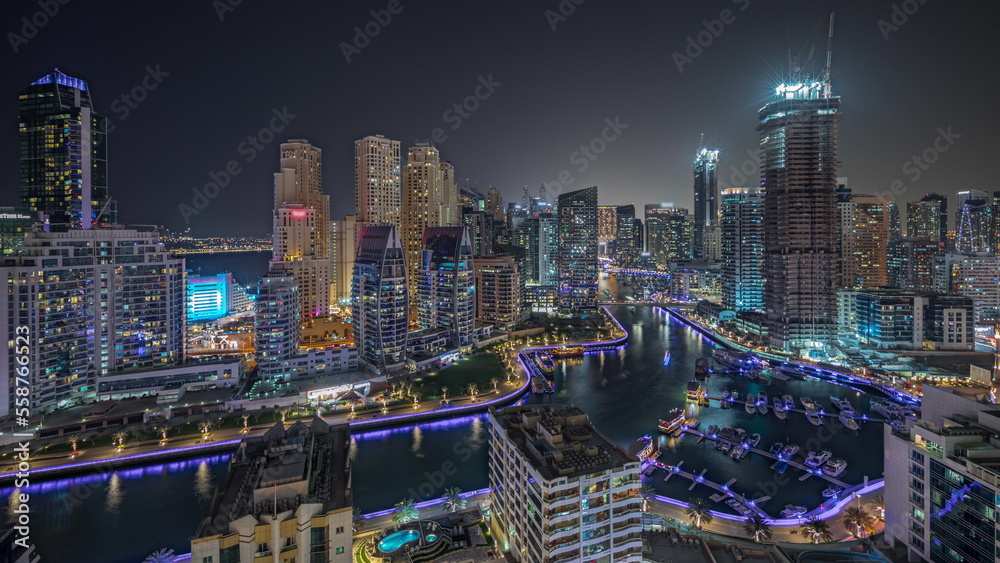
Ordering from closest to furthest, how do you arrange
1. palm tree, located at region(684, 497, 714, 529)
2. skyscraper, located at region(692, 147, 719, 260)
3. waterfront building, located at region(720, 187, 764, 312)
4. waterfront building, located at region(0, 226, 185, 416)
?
1. palm tree, located at region(684, 497, 714, 529)
2. waterfront building, located at region(0, 226, 185, 416)
3. waterfront building, located at region(720, 187, 764, 312)
4. skyscraper, located at region(692, 147, 719, 260)

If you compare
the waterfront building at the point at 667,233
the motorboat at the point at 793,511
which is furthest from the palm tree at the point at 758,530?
the waterfront building at the point at 667,233

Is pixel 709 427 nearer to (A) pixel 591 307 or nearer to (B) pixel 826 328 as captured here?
(B) pixel 826 328

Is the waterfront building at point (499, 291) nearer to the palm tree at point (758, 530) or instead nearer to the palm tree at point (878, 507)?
the palm tree at point (878, 507)

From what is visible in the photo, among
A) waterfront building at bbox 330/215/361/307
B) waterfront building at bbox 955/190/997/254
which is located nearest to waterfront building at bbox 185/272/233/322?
waterfront building at bbox 330/215/361/307

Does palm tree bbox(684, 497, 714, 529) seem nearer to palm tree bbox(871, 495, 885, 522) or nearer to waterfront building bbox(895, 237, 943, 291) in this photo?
palm tree bbox(871, 495, 885, 522)

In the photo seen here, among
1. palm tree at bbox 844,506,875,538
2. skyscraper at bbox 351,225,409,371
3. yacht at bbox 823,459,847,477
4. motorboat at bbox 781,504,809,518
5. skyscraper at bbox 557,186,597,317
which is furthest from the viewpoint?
skyscraper at bbox 557,186,597,317
